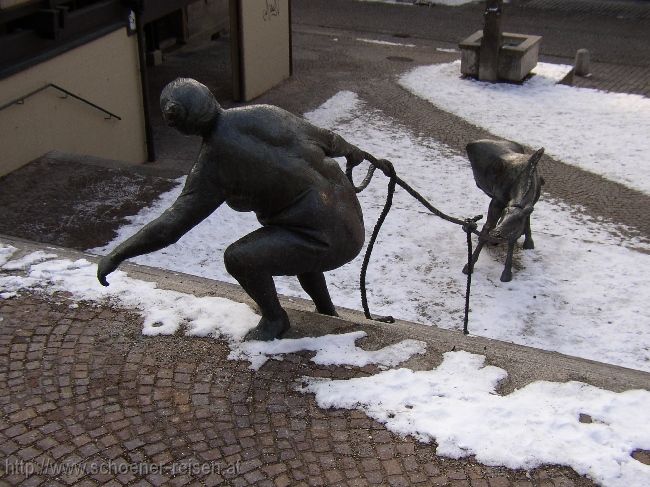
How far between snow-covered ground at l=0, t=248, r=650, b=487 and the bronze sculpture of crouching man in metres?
0.56

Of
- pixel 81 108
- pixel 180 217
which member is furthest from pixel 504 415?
pixel 81 108

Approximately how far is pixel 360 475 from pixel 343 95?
11956 millimetres

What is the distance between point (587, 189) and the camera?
1152cm

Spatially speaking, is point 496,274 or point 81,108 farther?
point 81,108

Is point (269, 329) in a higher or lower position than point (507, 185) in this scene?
higher

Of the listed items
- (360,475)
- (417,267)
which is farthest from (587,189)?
(360,475)

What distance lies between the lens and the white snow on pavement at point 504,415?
454 centimetres

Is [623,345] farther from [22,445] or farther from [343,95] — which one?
[343,95]

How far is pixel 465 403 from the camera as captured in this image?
16.3 feet

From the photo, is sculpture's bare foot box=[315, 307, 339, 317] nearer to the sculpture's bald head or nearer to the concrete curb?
the concrete curb

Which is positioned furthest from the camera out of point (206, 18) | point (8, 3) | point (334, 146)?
point (206, 18)

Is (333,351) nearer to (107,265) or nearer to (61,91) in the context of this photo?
(107,265)

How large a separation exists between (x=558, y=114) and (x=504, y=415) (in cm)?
1082

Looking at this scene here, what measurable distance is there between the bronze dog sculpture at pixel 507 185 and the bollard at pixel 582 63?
9.44 meters
